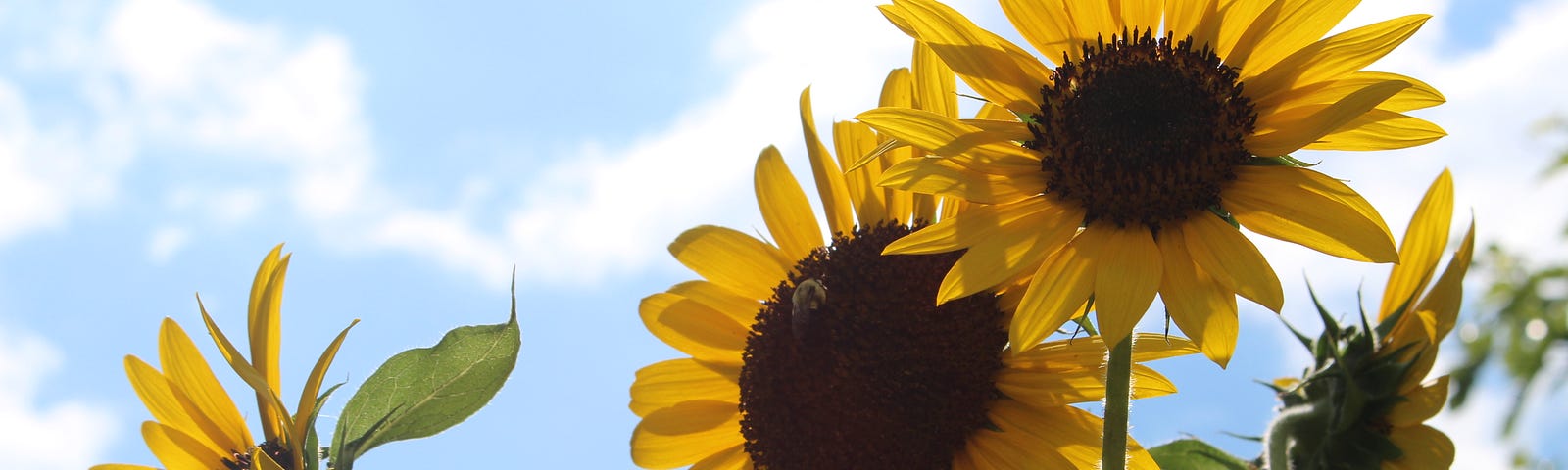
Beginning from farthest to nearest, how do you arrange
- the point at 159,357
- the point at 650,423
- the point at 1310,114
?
the point at 650,423, the point at 159,357, the point at 1310,114

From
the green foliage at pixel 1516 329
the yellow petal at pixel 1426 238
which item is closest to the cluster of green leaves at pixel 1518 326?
the green foliage at pixel 1516 329

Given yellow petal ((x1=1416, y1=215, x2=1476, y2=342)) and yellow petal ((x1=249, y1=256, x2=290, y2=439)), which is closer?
yellow petal ((x1=249, y1=256, x2=290, y2=439))

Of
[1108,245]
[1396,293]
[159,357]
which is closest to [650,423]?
[159,357]

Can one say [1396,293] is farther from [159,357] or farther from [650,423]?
[159,357]

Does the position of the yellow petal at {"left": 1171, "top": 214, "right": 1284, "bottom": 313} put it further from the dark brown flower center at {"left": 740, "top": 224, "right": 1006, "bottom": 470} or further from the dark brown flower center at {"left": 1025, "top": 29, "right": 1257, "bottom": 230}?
the dark brown flower center at {"left": 740, "top": 224, "right": 1006, "bottom": 470}

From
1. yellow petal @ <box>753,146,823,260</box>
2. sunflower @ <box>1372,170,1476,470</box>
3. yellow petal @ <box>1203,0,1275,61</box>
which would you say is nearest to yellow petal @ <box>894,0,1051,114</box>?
yellow petal @ <box>1203,0,1275,61</box>
